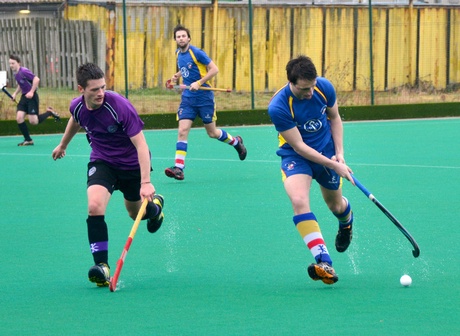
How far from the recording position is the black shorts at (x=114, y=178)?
257 inches

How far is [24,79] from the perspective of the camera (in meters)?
17.0

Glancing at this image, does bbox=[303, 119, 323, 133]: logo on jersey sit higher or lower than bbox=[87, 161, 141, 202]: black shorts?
A: higher

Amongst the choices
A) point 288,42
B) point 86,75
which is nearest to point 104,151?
point 86,75

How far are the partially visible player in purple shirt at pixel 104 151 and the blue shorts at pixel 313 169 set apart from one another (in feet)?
2.74

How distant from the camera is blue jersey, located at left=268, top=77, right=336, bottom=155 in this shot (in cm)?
636

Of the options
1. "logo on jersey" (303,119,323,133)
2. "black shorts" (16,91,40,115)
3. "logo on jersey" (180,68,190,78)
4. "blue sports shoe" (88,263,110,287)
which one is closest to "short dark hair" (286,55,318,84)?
"logo on jersey" (303,119,323,133)

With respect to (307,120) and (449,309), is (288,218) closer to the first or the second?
(307,120)

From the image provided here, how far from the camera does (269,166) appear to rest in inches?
514

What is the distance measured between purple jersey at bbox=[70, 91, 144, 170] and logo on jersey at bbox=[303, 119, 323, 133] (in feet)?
3.26

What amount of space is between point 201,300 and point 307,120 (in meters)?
1.39

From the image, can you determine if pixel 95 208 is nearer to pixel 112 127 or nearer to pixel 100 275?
pixel 100 275

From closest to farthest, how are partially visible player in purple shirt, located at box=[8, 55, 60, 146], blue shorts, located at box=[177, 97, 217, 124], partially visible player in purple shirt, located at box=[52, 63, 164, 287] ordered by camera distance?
partially visible player in purple shirt, located at box=[52, 63, 164, 287], blue shorts, located at box=[177, 97, 217, 124], partially visible player in purple shirt, located at box=[8, 55, 60, 146]

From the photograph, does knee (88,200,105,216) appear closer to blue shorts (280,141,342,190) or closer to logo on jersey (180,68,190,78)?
blue shorts (280,141,342,190)

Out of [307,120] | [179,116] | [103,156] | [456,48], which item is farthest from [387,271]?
[456,48]
